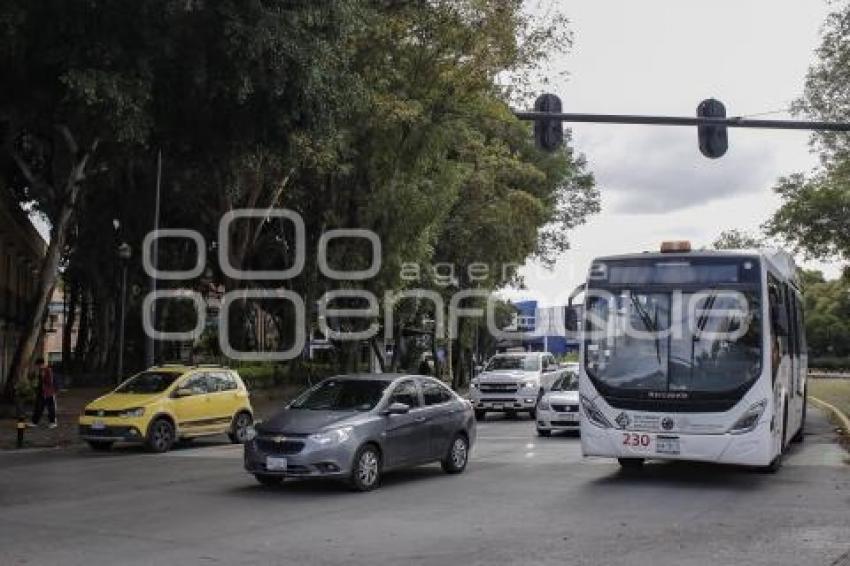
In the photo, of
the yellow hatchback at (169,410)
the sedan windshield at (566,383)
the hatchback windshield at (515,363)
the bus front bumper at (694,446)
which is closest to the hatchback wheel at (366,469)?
the bus front bumper at (694,446)

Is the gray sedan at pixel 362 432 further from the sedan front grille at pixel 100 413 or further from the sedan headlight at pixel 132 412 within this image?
the sedan front grille at pixel 100 413

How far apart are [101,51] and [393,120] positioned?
15623 millimetres

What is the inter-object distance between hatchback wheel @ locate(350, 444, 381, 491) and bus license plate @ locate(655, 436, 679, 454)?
148 inches

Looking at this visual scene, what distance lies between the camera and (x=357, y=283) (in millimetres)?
33656

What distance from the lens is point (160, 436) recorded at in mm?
19250

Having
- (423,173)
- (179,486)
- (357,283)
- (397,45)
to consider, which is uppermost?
(397,45)

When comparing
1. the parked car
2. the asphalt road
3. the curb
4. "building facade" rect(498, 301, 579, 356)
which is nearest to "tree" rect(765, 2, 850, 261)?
the curb

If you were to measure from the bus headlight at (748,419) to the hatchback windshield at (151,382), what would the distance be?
1143 centimetres

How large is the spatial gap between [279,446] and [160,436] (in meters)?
7.37

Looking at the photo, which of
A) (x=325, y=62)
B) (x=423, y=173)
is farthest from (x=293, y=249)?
(x=325, y=62)

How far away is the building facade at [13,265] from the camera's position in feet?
126

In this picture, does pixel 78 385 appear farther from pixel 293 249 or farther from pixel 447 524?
pixel 447 524

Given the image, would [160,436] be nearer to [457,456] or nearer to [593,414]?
[457,456]

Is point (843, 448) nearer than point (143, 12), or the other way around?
point (143, 12)
